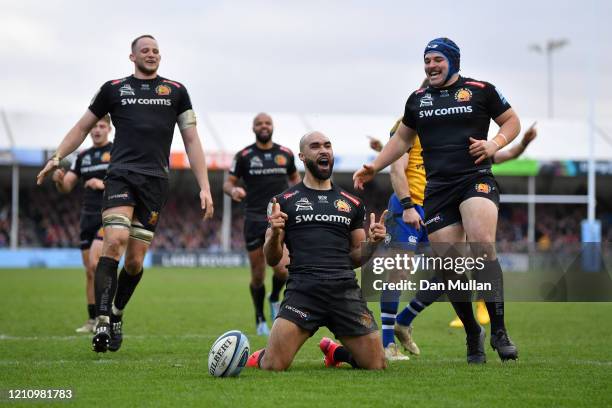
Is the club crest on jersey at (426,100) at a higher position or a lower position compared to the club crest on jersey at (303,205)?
higher

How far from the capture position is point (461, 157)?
749cm

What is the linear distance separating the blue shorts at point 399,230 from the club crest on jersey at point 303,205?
6.69ft

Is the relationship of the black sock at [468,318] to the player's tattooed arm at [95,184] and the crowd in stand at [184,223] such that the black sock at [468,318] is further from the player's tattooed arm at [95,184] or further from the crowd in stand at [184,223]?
the crowd in stand at [184,223]

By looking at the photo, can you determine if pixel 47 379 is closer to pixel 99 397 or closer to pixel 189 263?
pixel 99 397

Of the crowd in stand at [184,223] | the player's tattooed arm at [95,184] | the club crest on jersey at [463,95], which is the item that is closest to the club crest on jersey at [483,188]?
the club crest on jersey at [463,95]

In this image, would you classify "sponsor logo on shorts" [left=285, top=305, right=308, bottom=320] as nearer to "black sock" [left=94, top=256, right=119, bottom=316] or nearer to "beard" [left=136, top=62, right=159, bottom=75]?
"black sock" [left=94, top=256, right=119, bottom=316]

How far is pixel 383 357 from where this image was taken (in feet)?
23.2

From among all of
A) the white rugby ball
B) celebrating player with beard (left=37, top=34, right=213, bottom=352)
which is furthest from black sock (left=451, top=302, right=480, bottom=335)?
celebrating player with beard (left=37, top=34, right=213, bottom=352)

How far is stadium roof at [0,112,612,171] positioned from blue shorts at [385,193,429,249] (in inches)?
1204

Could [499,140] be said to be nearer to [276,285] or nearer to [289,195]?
[289,195]

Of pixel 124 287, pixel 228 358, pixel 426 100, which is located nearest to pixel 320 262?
pixel 228 358

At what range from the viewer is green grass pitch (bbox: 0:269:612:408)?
5.63 meters

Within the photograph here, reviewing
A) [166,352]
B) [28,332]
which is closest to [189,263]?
[28,332]

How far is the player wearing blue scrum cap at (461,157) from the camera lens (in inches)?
289
